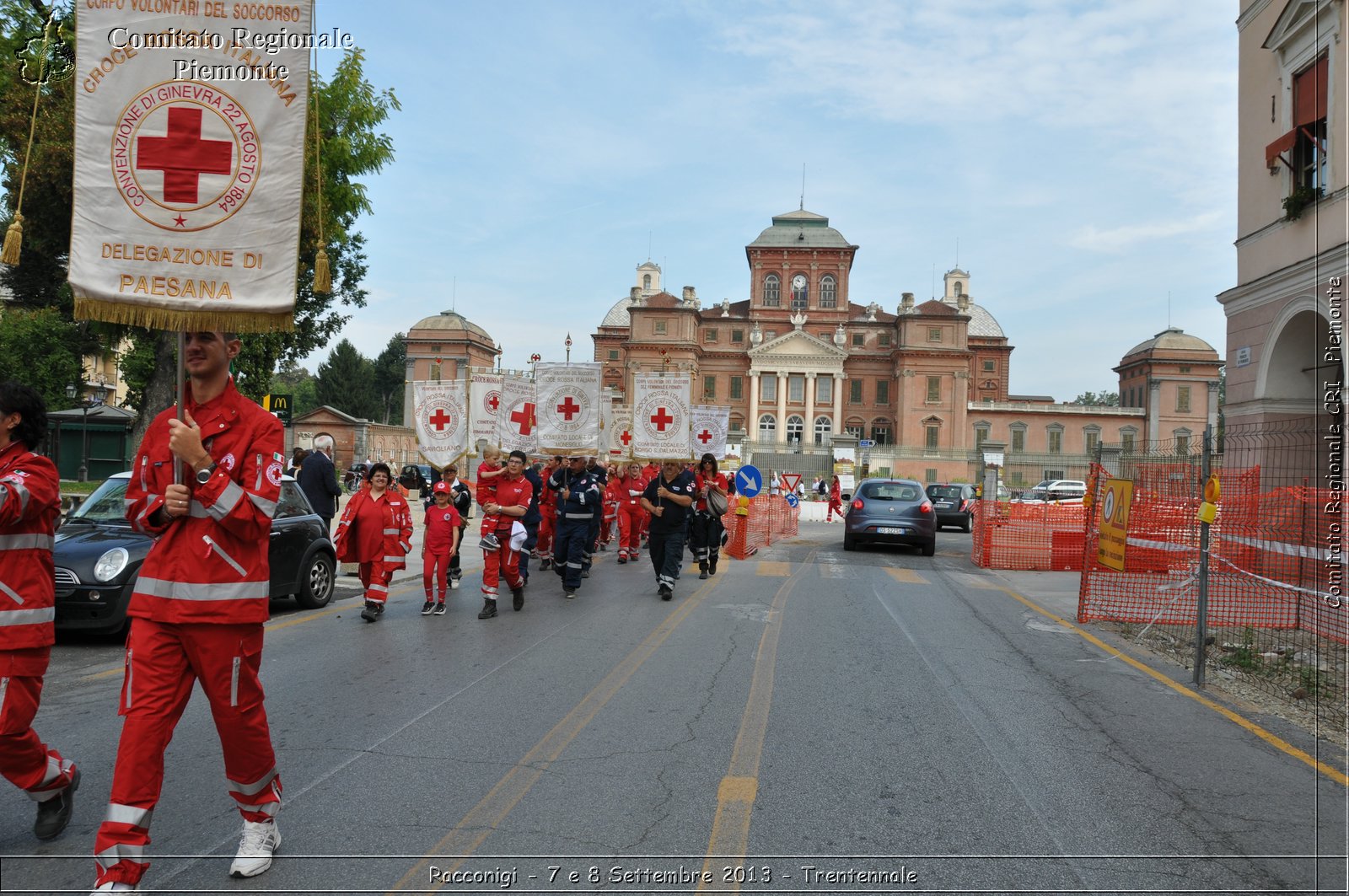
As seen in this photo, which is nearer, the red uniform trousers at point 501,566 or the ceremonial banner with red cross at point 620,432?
the red uniform trousers at point 501,566

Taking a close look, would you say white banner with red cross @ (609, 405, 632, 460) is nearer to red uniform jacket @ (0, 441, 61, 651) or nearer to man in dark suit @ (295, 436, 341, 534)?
man in dark suit @ (295, 436, 341, 534)

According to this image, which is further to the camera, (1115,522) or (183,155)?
Result: (1115,522)

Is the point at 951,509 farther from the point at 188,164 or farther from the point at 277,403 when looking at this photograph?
the point at 188,164

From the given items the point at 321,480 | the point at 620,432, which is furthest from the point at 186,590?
the point at 620,432

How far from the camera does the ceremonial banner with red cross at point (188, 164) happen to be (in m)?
4.02

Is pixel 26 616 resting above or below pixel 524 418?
below

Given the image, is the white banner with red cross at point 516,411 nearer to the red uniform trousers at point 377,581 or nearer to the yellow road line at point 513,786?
the red uniform trousers at point 377,581

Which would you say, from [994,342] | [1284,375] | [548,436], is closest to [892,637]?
[548,436]

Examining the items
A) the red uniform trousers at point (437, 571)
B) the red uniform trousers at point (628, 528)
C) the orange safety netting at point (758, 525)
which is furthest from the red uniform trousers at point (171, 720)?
the orange safety netting at point (758, 525)

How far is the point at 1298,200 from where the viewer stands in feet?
51.2

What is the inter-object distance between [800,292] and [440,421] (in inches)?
3109

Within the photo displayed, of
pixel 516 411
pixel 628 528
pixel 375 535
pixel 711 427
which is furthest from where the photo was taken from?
pixel 711 427

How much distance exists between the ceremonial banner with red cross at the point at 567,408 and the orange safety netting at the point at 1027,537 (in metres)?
8.68

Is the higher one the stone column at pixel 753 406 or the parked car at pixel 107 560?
the stone column at pixel 753 406
